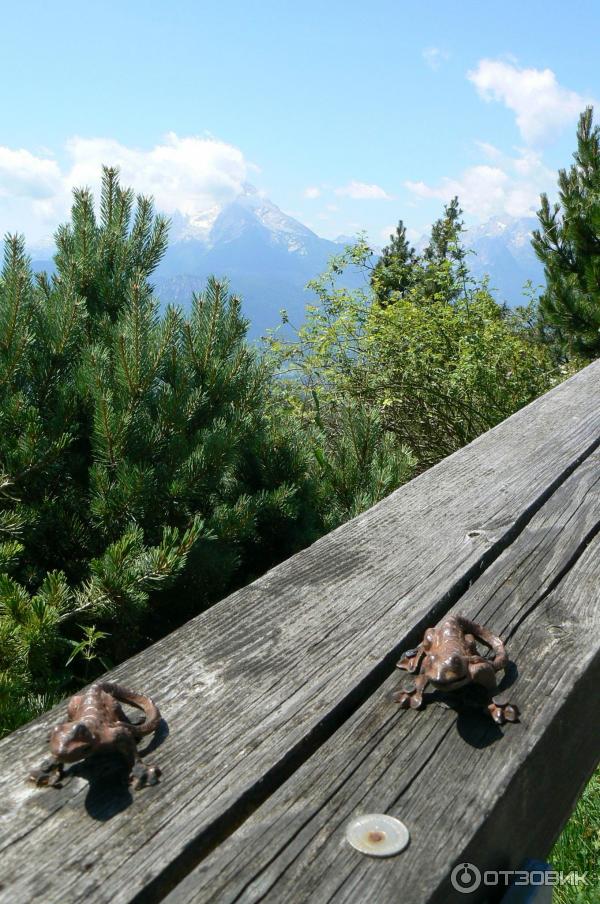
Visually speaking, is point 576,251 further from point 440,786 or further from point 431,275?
point 440,786

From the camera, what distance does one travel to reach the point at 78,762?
78 cm

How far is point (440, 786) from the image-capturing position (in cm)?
75

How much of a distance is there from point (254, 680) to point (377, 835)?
0.28 meters

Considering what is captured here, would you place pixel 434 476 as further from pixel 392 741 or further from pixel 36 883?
pixel 36 883

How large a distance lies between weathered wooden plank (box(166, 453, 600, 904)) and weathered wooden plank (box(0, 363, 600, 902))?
4 cm

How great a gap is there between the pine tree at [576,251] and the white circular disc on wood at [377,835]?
826 centimetres

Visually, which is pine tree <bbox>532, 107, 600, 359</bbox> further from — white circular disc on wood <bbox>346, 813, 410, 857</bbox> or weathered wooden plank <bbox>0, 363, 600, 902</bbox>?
white circular disc on wood <bbox>346, 813, 410, 857</bbox>

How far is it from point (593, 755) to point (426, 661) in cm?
32

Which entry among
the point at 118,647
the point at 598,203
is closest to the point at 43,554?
the point at 118,647

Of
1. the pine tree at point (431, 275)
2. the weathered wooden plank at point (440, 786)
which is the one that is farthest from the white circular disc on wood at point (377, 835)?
the pine tree at point (431, 275)

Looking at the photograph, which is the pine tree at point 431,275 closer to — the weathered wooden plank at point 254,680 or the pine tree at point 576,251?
the pine tree at point 576,251

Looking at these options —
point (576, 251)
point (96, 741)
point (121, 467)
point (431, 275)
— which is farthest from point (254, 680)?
point (576, 251)

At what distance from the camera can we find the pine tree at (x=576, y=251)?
8.32 metres

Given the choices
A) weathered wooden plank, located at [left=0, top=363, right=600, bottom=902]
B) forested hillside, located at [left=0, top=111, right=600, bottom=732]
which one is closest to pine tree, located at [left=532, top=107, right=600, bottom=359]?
forested hillside, located at [left=0, top=111, right=600, bottom=732]
